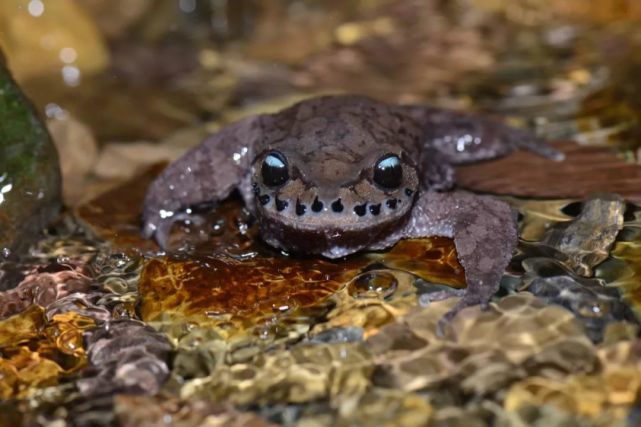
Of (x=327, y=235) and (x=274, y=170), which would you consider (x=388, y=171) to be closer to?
(x=327, y=235)

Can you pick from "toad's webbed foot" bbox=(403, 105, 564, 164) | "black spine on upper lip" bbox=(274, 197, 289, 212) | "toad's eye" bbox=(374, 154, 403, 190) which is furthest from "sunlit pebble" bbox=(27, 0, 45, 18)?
"toad's eye" bbox=(374, 154, 403, 190)

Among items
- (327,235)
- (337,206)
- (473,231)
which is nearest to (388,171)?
(337,206)

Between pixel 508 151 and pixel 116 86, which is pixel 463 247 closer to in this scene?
pixel 508 151

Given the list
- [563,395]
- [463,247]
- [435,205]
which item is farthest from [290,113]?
[563,395]

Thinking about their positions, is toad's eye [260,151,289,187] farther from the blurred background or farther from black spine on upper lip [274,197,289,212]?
the blurred background

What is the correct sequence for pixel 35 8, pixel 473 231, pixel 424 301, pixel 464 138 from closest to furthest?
pixel 424 301
pixel 473 231
pixel 464 138
pixel 35 8
